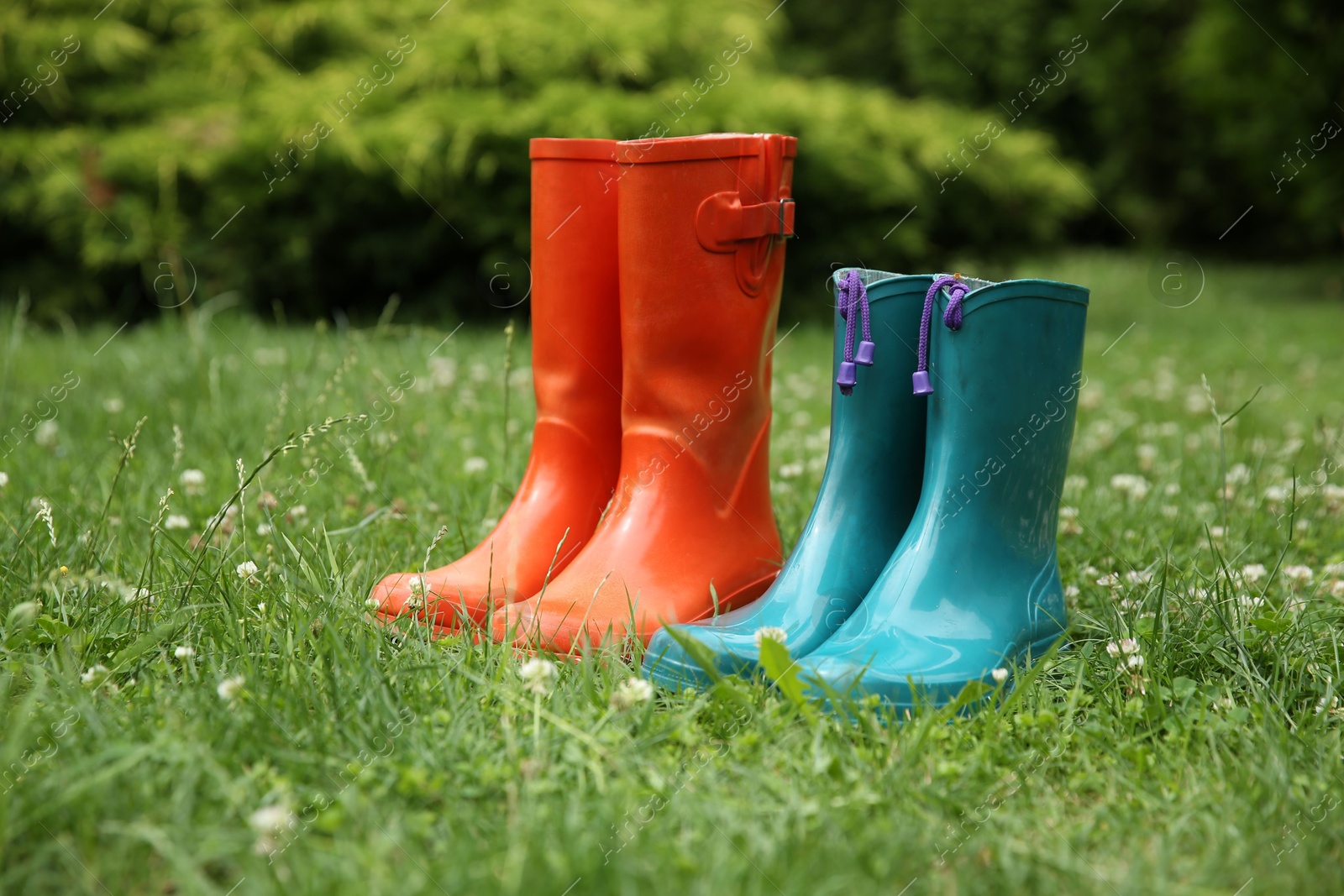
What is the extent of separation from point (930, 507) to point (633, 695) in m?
0.51

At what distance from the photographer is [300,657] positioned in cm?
138

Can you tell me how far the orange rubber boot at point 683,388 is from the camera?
157 centimetres

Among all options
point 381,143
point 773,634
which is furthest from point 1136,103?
point 773,634

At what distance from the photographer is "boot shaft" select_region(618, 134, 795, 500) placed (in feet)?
5.18

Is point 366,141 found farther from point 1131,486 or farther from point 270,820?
point 270,820

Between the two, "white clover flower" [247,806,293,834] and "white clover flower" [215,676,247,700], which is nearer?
"white clover flower" [247,806,293,834]

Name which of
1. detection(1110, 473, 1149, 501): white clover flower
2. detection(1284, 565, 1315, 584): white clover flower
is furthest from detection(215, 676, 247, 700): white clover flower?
detection(1110, 473, 1149, 501): white clover flower

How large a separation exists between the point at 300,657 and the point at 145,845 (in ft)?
1.17

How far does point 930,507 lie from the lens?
1506 millimetres

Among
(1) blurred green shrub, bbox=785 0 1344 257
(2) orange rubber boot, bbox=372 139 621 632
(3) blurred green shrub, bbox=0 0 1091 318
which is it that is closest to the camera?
(2) orange rubber boot, bbox=372 139 621 632

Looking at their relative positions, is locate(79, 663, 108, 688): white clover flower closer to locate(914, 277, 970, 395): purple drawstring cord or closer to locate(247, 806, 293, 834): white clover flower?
locate(247, 806, 293, 834): white clover flower

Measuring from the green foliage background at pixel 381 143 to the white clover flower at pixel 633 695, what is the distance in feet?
11.0

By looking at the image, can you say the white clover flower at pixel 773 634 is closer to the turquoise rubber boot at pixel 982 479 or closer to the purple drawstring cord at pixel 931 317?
the turquoise rubber boot at pixel 982 479

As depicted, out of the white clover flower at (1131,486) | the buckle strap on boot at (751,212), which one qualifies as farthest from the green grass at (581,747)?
the buckle strap on boot at (751,212)
